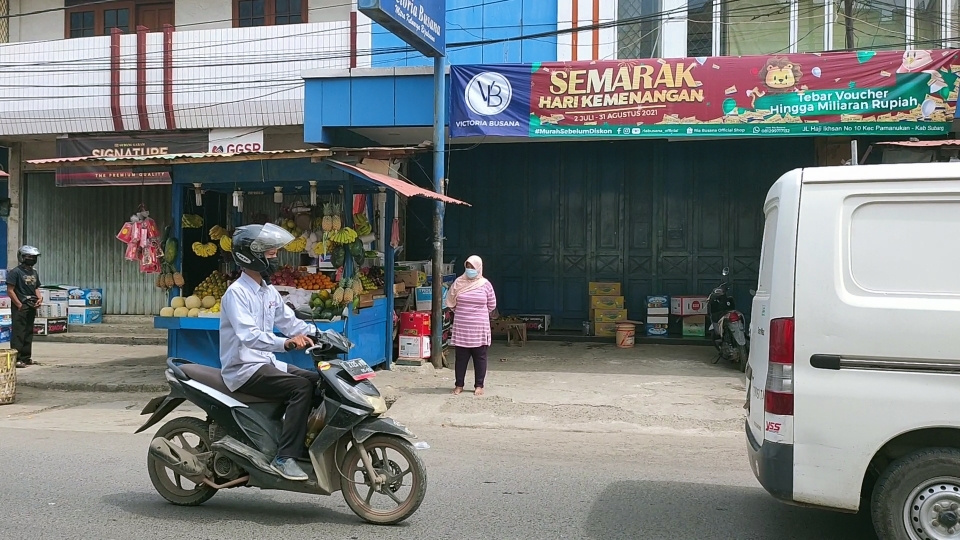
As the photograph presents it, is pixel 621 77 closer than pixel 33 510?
No

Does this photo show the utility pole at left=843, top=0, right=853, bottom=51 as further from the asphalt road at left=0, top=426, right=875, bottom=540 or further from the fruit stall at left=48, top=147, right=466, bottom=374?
the asphalt road at left=0, top=426, right=875, bottom=540

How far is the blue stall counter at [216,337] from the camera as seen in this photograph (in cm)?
941

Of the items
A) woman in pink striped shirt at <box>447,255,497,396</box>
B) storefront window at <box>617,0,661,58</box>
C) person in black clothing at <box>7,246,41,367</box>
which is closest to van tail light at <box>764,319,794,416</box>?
woman in pink striped shirt at <box>447,255,497,396</box>

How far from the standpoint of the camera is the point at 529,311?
1455cm

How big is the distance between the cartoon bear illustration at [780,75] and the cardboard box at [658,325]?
444cm

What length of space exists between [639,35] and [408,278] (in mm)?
5361

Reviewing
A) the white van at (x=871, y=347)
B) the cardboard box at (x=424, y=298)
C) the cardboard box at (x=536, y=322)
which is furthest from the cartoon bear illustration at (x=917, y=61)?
the white van at (x=871, y=347)

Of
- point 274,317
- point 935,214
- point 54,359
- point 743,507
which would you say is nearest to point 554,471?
point 743,507

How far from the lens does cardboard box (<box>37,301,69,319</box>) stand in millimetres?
14570

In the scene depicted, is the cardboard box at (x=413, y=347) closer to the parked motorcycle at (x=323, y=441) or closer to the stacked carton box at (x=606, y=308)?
the stacked carton box at (x=606, y=308)

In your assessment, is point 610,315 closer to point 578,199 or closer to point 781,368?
point 578,199

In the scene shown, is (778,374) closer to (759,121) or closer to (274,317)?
(274,317)

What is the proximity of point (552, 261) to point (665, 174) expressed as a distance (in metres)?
2.51

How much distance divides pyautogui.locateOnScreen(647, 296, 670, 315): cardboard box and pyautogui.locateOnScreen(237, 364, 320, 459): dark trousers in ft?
31.7
